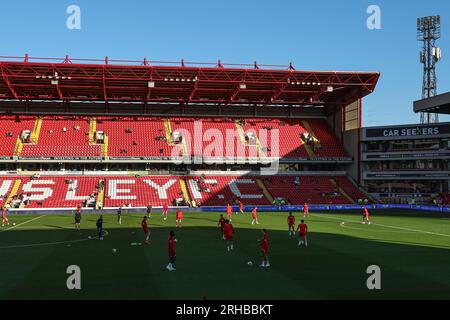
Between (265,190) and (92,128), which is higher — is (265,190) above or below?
below

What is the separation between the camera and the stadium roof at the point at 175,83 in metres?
62.0

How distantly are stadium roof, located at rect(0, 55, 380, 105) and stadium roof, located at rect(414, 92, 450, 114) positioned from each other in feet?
33.7

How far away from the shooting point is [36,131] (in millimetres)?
69250

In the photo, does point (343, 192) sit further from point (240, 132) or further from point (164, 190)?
point (164, 190)

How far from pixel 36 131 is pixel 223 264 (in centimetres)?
5648

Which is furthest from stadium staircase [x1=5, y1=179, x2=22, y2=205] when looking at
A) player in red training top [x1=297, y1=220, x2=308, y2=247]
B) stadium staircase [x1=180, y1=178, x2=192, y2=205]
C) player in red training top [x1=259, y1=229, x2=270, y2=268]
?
player in red training top [x1=259, y1=229, x2=270, y2=268]

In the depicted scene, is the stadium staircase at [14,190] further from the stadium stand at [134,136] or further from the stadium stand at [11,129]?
the stadium stand at [134,136]

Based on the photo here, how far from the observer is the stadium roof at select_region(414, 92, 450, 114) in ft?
177

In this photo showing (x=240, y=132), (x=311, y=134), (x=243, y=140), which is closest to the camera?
(x=243, y=140)

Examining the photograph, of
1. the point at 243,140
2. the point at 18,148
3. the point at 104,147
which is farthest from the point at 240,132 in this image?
the point at 18,148

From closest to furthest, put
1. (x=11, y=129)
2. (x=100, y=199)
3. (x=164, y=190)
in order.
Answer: (x=100, y=199) < (x=164, y=190) < (x=11, y=129)

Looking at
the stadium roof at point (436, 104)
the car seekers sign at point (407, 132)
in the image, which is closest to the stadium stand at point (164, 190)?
the car seekers sign at point (407, 132)
